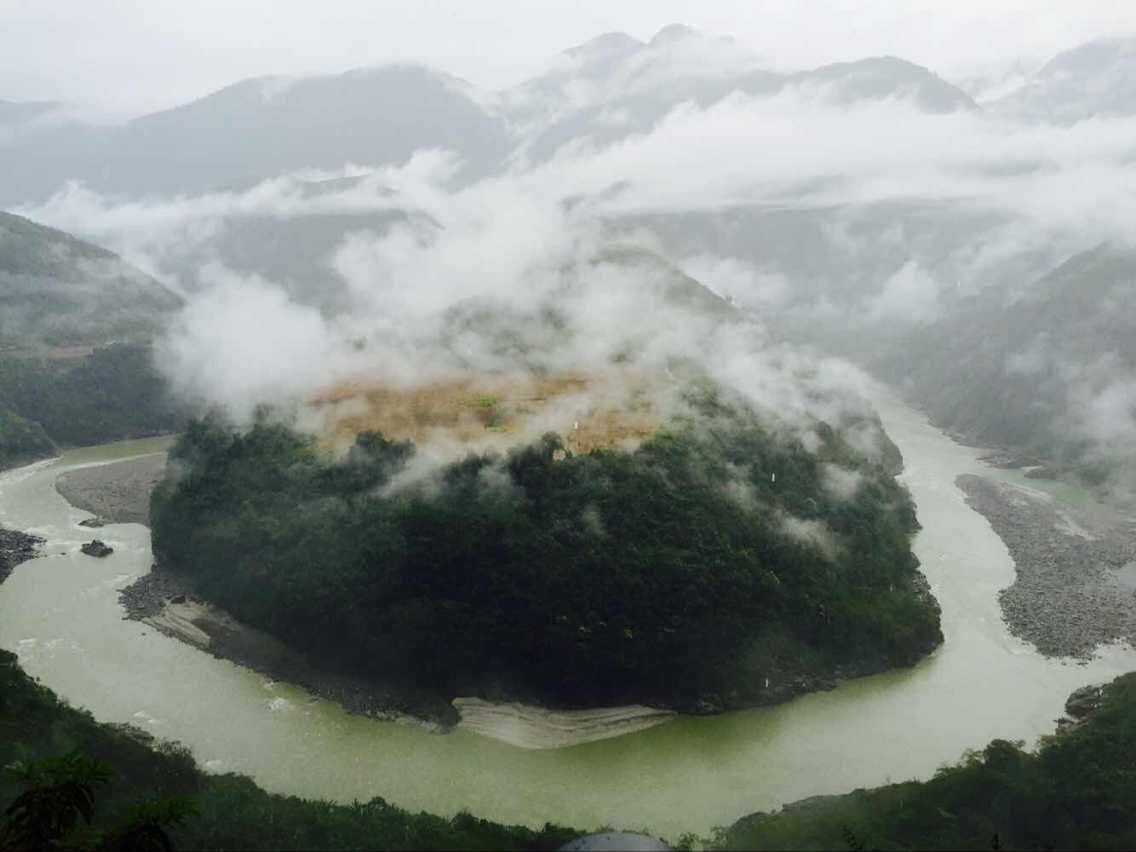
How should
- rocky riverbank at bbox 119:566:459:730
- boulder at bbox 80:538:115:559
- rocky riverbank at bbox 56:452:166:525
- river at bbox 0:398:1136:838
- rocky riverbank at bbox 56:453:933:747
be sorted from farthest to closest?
1. rocky riverbank at bbox 56:452:166:525
2. boulder at bbox 80:538:115:559
3. rocky riverbank at bbox 119:566:459:730
4. rocky riverbank at bbox 56:453:933:747
5. river at bbox 0:398:1136:838

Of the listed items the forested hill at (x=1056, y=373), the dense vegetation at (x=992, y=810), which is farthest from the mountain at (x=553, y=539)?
the forested hill at (x=1056, y=373)

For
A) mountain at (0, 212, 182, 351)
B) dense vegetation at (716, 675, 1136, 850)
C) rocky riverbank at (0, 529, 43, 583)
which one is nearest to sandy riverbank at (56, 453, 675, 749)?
dense vegetation at (716, 675, 1136, 850)

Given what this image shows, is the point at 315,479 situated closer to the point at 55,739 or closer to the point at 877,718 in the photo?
the point at 55,739

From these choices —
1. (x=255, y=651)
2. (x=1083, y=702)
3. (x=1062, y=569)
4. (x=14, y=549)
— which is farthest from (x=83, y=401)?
(x=1083, y=702)

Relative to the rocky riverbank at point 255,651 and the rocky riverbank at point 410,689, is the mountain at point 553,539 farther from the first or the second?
the rocky riverbank at point 255,651

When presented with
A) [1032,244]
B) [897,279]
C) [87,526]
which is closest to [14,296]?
[87,526]

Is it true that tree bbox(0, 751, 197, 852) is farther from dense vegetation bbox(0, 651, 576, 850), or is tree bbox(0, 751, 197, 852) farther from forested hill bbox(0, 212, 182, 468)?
forested hill bbox(0, 212, 182, 468)
